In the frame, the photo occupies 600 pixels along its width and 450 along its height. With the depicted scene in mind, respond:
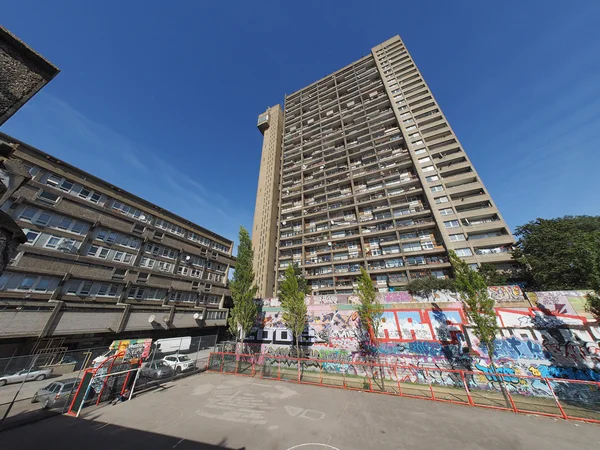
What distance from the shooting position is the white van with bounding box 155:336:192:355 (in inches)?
1006

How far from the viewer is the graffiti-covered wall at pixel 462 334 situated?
1565cm

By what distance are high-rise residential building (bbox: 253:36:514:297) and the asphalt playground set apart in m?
25.1

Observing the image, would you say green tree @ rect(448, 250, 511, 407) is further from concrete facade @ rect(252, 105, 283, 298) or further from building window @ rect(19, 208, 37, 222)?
building window @ rect(19, 208, 37, 222)

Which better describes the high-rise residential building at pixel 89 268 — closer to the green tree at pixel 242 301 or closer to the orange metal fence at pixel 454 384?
the green tree at pixel 242 301

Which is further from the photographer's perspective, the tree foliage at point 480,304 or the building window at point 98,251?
the building window at point 98,251

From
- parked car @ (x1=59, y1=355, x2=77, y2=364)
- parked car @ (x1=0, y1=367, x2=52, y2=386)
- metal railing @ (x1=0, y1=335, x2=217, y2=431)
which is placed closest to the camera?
metal railing @ (x1=0, y1=335, x2=217, y2=431)

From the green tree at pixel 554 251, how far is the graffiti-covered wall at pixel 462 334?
11.6 m

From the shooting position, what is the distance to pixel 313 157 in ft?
185

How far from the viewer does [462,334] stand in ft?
60.8

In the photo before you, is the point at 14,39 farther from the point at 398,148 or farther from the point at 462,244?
the point at 398,148

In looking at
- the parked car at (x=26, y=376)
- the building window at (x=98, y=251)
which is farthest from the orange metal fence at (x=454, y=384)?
the building window at (x=98, y=251)

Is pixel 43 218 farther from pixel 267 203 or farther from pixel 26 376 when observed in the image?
pixel 267 203

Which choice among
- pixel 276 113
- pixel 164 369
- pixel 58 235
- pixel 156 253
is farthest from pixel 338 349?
pixel 276 113

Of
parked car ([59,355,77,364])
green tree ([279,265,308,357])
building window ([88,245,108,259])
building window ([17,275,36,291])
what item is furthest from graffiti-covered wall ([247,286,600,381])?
building window ([17,275,36,291])
